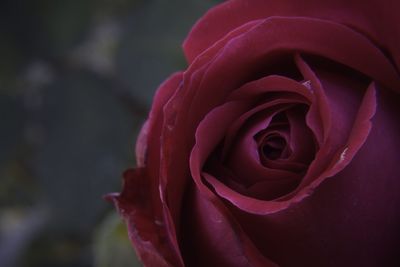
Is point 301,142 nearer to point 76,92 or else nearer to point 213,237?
point 213,237

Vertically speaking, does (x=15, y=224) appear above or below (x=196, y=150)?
below

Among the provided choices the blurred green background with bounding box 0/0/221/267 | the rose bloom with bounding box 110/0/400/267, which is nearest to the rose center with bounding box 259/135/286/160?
the rose bloom with bounding box 110/0/400/267

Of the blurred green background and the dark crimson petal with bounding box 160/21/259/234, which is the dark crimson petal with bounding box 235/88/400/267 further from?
the blurred green background

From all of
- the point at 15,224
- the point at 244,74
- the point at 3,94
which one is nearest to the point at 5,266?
the point at 15,224

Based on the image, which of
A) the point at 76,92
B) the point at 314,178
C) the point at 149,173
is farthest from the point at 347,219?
the point at 76,92

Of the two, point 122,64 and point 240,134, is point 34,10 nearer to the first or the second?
point 122,64

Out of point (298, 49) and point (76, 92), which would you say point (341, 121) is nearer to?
point (298, 49)

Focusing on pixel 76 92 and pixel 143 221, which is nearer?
pixel 143 221

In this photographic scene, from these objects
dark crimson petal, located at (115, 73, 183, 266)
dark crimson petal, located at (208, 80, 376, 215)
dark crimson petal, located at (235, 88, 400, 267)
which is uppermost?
dark crimson petal, located at (115, 73, 183, 266)
